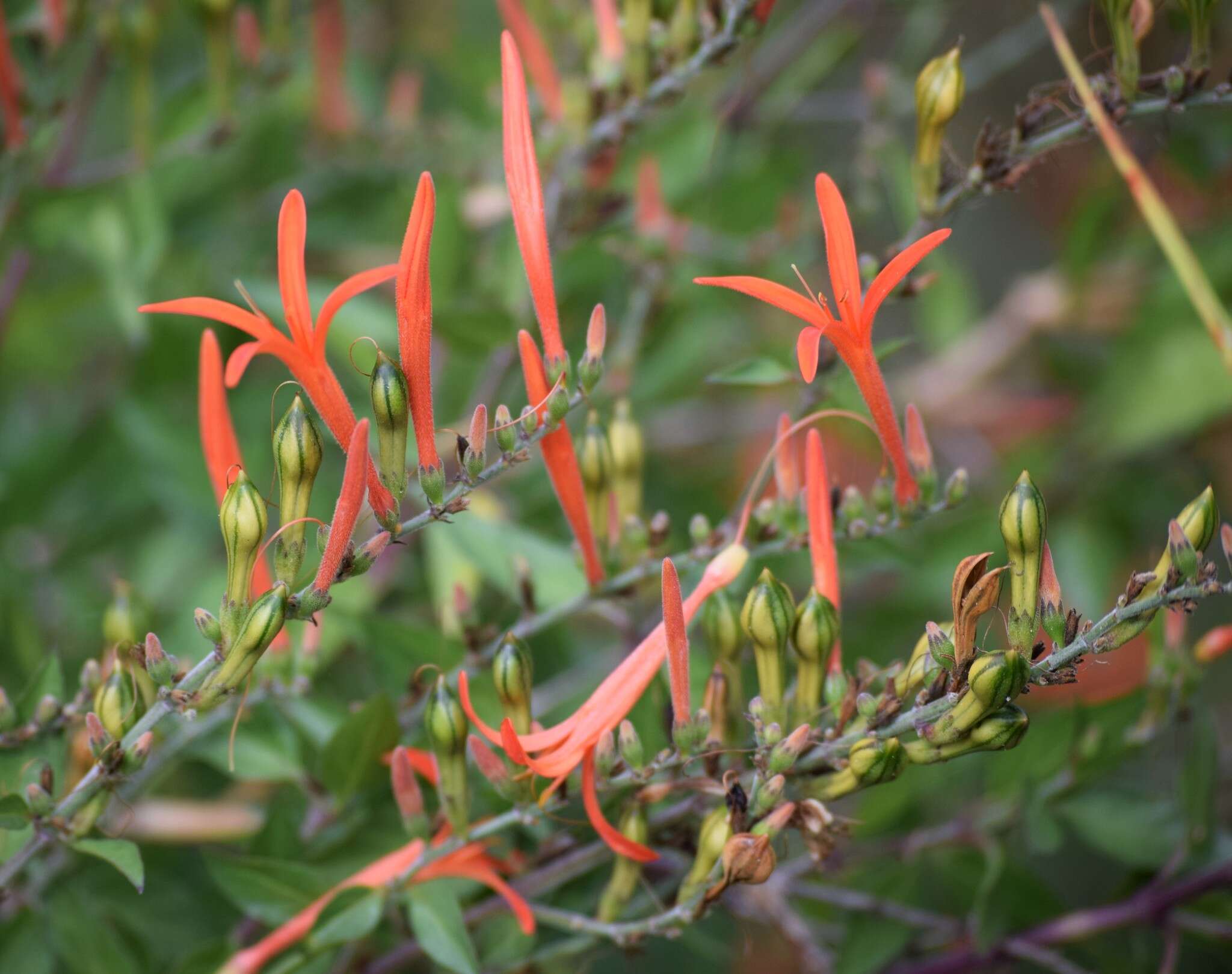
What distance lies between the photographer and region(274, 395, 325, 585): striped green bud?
0.35m

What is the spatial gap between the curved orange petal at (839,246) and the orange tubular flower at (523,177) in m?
0.09

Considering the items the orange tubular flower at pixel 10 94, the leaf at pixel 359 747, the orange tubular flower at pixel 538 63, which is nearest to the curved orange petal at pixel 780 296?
the leaf at pixel 359 747

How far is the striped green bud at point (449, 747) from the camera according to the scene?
0.39 metres

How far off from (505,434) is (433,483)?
0.10 ft

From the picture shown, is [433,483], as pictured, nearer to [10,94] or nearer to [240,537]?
[240,537]

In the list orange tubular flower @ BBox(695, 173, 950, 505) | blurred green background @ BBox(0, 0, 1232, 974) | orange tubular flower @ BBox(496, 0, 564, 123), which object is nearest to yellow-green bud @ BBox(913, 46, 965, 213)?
blurred green background @ BBox(0, 0, 1232, 974)

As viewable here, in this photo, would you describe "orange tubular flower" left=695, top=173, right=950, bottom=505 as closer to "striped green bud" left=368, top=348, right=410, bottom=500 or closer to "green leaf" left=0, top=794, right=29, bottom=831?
"striped green bud" left=368, top=348, right=410, bottom=500

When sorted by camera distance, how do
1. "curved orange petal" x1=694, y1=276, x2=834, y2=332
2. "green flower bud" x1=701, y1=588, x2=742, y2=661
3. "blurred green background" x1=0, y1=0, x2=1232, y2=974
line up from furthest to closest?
"blurred green background" x1=0, y1=0, x2=1232, y2=974, "green flower bud" x1=701, y1=588, x2=742, y2=661, "curved orange petal" x1=694, y1=276, x2=834, y2=332

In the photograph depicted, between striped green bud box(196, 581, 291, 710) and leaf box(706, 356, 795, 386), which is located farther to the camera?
leaf box(706, 356, 795, 386)

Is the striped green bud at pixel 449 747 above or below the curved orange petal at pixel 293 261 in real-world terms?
below

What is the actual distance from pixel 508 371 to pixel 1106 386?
555 mm

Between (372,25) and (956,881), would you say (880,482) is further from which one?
(372,25)

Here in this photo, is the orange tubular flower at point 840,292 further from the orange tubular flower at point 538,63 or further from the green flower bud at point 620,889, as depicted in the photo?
the orange tubular flower at point 538,63

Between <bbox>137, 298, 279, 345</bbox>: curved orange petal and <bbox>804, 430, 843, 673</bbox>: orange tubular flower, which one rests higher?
<bbox>137, 298, 279, 345</bbox>: curved orange petal
